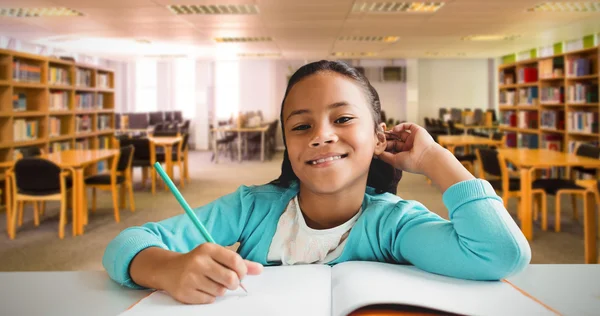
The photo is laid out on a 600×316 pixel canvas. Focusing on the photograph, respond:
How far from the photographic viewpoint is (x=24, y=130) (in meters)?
5.66

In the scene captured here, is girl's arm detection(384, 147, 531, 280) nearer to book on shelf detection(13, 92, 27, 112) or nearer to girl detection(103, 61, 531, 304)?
girl detection(103, 61, 531, 304)

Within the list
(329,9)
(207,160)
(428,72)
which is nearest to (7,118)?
(329,9)

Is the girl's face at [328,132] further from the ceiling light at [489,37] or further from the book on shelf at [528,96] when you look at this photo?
the ceiling light at [489,37]

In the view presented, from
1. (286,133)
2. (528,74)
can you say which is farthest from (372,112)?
(528,74)

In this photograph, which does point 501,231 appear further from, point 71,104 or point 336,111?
point 71,104

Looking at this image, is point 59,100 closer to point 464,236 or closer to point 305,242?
point 305,242

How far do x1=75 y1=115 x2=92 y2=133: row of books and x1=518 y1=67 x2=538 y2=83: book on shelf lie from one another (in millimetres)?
6966

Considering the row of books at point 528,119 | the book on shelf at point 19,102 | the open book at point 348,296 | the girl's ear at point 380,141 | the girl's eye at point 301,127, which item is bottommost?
the open book at point 348,296

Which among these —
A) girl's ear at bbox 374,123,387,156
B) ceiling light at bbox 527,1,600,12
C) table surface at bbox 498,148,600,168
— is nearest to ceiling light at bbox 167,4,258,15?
table surface at bbox 498,148,600,168

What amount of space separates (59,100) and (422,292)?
676 centimetres

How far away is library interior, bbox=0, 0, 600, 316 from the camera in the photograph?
833 millimetres

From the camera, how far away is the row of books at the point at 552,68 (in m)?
6.83

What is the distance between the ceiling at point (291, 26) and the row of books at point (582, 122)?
145 cm

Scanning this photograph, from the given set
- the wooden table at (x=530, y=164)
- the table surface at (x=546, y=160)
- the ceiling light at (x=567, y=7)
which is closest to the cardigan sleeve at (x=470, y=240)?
the wooden table at (x=530, y=164)
